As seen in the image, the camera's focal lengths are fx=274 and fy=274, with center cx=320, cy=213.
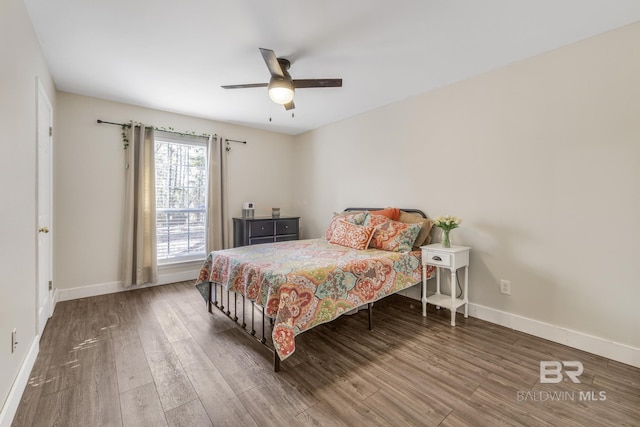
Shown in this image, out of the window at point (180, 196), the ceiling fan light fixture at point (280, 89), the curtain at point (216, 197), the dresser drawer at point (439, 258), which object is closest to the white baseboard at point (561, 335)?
the dresser drawer at point (439, 258)

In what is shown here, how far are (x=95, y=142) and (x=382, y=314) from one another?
420 centimetres

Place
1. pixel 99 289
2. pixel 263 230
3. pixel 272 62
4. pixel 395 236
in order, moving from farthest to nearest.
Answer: pixel 263 230 → pixel 99 289 → pixel 395 236 → pixel 272 62

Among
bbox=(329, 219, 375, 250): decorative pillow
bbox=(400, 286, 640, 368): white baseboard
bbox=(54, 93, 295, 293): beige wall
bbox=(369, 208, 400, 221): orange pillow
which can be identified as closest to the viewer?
bbox=(400, 286, 640, 368): white baseboard

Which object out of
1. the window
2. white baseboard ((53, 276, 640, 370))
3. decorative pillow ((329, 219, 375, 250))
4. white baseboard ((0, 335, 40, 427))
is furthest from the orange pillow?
white baseboard ((0, 335, 40, 427))

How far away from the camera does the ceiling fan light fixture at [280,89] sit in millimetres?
2320

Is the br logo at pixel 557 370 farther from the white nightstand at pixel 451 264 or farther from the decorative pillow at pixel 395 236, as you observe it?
the decorative pillow at pixel 395 236

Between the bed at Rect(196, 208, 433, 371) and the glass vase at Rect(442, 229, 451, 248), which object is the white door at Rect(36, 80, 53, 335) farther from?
the glass vase at Rect(442, 229, 451, 248)

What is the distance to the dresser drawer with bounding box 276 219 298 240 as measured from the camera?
15.6 feet

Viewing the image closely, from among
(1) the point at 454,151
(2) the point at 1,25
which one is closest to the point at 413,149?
(1) the point at 454,151

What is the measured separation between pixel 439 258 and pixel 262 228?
2.80 meters

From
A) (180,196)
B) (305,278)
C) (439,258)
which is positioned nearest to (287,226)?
(180,196)

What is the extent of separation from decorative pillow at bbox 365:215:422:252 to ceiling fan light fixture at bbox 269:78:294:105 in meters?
1.76

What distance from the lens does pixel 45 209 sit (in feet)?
9.12

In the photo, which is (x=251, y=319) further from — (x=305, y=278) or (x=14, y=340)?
(x=14, y=340)
